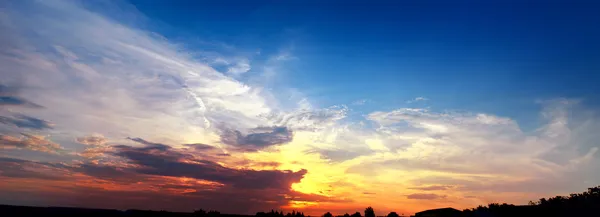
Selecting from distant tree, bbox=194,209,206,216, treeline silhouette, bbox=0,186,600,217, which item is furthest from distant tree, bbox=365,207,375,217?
distant tree, bbox=194,209,206,216

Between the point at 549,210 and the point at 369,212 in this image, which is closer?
the point at 549,210

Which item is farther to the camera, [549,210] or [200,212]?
[200,212]

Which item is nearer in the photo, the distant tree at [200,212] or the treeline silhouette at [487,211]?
the treeline silhouette at [487,211]

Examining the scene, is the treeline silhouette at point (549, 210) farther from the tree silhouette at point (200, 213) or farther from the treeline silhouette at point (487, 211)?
the tree silhouette at point (200, 213)

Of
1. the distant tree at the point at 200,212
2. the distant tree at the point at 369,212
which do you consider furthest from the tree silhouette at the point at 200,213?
the distant tree at the point at 369,212

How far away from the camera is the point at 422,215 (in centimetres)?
4353

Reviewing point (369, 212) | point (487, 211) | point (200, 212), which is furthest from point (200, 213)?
point (487, 211)

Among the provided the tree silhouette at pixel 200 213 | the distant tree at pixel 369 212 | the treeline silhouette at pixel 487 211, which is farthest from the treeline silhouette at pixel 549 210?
the tree silhouette at pixel 200 213

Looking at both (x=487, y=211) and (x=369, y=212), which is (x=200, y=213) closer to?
(x=369, y=212)

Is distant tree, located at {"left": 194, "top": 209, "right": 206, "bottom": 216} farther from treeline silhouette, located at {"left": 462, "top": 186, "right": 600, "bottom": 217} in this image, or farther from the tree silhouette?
treeline silhouette, located at {"left": 462, "top": 186, "right": 600, "bottom": 217}

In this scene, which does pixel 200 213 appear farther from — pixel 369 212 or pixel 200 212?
pixel 369 212

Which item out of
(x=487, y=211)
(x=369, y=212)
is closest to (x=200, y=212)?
(x=369, y=212)

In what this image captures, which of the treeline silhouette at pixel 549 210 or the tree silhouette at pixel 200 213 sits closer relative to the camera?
the treeline silhouette at pixel 549 210

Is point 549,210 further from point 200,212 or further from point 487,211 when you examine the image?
point 200,212
